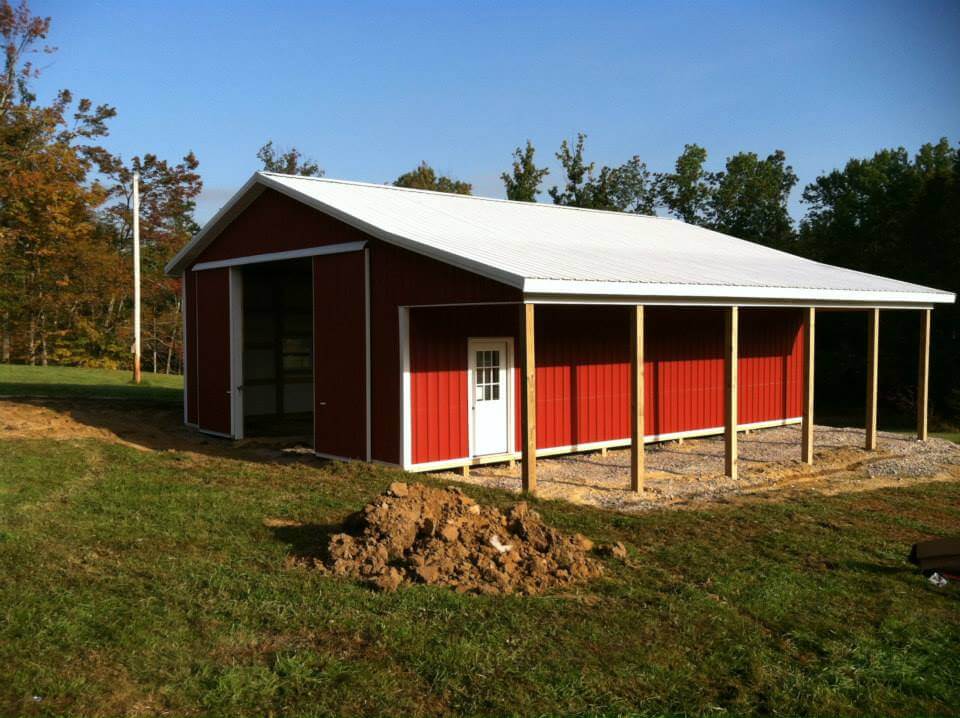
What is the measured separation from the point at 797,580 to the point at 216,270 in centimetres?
1230

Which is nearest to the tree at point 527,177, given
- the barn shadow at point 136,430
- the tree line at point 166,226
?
the tree line at point 166,226

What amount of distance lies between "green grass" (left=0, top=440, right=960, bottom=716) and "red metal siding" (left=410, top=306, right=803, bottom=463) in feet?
11.0

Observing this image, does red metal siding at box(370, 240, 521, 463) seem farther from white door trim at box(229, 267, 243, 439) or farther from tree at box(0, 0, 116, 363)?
tree at box(0, 0, 116, 363)

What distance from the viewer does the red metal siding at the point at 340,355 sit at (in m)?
12.6

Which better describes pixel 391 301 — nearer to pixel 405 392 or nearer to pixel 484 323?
pixel 405 392

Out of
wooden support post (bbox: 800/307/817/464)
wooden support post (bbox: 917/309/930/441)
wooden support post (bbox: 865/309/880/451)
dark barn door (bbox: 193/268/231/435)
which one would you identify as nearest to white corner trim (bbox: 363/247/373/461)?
dark barn door (bbox: 193/268/231/435)

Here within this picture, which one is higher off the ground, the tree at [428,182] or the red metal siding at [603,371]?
the tree at [428,182]

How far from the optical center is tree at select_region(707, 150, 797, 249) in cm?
4300

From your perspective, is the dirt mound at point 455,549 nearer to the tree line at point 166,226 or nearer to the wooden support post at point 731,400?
the wooden support post at point 731,400

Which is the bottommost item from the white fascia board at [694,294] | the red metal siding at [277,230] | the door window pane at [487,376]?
the door window pane at [487,376]

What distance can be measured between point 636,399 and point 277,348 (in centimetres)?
1042

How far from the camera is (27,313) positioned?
33000mm

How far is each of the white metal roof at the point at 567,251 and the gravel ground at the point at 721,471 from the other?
256 centimetres

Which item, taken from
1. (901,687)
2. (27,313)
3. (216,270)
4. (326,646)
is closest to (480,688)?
(326,646)
